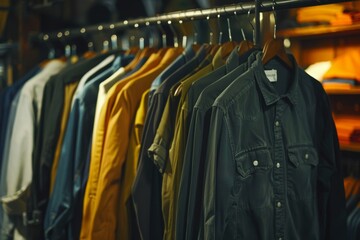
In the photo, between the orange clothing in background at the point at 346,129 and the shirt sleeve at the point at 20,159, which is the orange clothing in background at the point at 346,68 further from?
the shirt sleeve at the point at 20,159

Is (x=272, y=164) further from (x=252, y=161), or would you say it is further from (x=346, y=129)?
(x=346, y=129)

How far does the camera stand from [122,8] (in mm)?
2881

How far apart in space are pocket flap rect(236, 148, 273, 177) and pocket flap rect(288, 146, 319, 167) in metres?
0.08

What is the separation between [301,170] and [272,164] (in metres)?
0.10

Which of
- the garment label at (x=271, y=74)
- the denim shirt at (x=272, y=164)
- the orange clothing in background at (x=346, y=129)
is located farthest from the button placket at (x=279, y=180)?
the orange clothing in background at (x=346, y=129)

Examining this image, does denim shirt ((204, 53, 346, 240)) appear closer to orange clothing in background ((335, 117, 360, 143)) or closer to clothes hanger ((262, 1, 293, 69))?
clothes hanger ((262, 1, 293, 69))

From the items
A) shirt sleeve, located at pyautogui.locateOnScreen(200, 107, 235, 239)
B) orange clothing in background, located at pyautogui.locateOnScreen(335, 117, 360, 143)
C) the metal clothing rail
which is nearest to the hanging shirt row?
shirt sleeve, located at pyautogui.locateOnScreen(200, 107, 235, 239)

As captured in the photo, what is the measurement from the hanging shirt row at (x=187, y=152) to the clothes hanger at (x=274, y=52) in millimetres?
13

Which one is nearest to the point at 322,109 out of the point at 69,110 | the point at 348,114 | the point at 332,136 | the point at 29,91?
the point at 332,136

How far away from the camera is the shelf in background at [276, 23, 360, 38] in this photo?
2.11 m

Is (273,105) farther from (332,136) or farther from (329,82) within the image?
(329,82)

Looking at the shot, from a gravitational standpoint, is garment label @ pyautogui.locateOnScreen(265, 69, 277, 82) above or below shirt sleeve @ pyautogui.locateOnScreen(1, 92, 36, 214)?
above

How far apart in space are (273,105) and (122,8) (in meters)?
2.05

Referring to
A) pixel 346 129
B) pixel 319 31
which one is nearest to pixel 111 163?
pixel 346 129
